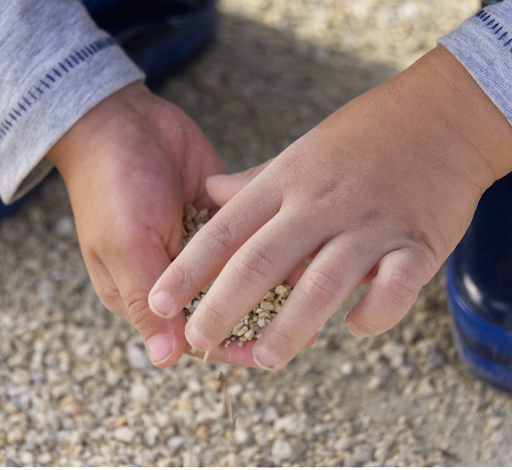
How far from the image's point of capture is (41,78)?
3.63 feet

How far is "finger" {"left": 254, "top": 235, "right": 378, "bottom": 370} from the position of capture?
2.89ft

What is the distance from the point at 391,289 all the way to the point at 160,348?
0.37 m

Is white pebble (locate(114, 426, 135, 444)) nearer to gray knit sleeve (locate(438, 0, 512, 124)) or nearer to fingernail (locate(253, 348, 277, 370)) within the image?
fingernail (locate(253, 348, 277, 370))

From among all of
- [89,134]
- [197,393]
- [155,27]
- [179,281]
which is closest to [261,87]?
[155,27]

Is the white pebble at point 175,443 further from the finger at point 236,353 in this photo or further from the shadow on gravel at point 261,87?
the shadow on gravel at point 261,87

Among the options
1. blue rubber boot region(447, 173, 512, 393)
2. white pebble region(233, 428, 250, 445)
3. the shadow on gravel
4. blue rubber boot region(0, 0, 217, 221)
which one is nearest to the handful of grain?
white pebble region(233, 428, 250, 445)

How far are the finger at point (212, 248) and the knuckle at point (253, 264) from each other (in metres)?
0.05

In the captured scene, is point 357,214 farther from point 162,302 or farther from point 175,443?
point 175,443

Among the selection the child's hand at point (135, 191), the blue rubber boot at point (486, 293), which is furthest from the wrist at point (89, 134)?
the blue rubber boot at point (486, 293)

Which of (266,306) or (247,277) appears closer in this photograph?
(247,277)

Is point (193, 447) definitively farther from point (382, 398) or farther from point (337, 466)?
point (382, 398)

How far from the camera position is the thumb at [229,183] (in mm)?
1054

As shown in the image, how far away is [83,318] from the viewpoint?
1.34 metres

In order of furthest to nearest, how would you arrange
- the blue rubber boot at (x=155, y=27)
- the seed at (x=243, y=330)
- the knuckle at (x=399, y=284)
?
1. the blue rubber boot at (x=155, y=27)
2. the seed at (x=243, y=330)
3. the knuckle at (x=399, y=284)
